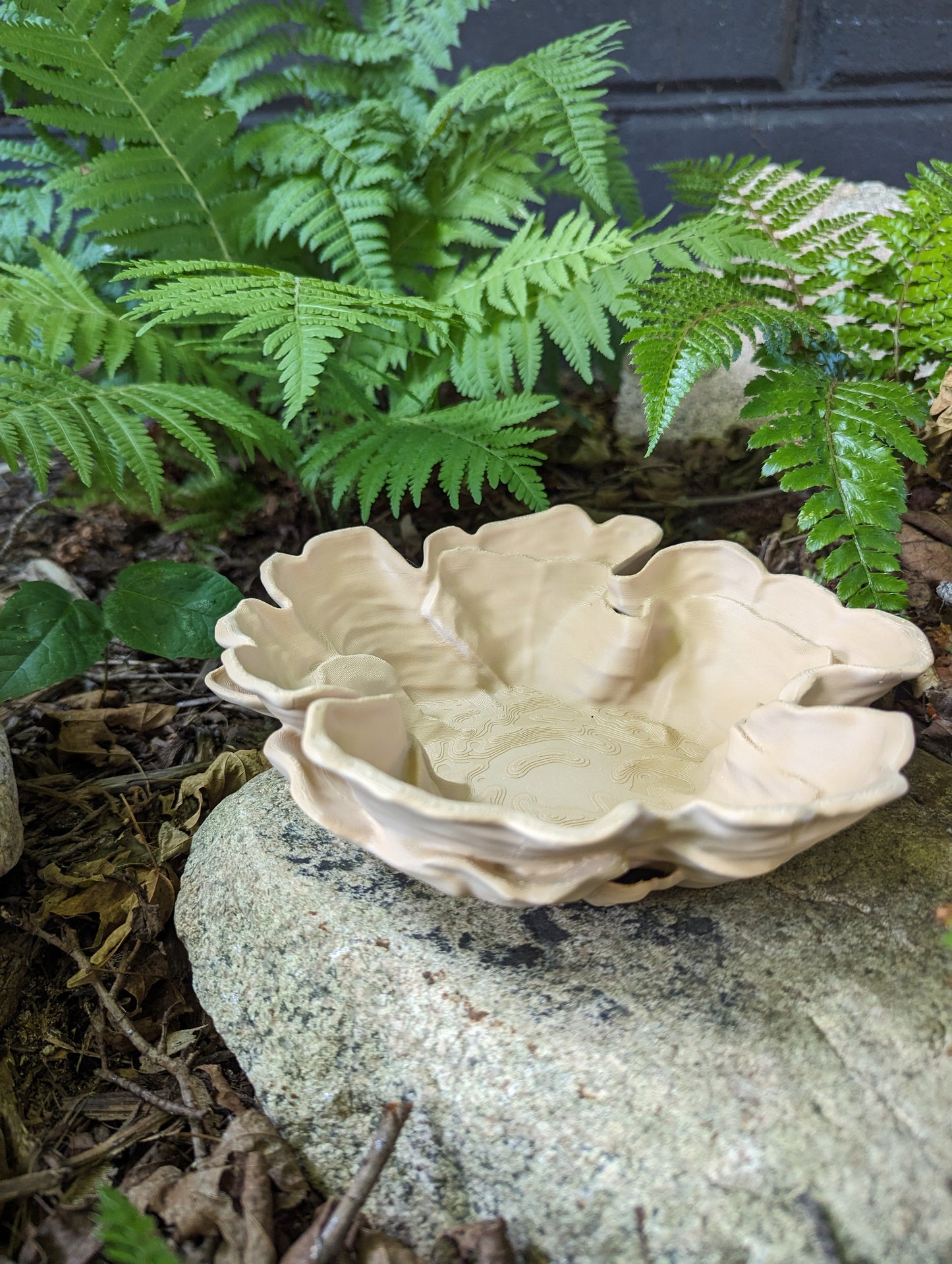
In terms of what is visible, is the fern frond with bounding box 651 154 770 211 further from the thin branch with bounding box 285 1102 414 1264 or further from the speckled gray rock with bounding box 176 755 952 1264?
the thin branch with bounding box 285 1102 414 1264

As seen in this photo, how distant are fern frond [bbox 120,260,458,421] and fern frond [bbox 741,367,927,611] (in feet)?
2.64

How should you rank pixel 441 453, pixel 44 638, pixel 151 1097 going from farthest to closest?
pixel 441 453
pixel 44 638
pixel 151 1097

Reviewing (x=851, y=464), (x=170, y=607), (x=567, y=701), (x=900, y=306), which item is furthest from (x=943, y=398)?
(x=170, y=607)

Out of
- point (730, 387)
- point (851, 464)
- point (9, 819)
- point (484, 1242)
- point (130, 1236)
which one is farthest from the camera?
point (730, 387)

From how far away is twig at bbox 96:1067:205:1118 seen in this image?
4.67 feet

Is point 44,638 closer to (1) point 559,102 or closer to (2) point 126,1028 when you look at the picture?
(2) point 126,1028

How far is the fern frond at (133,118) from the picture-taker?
84.9 inches

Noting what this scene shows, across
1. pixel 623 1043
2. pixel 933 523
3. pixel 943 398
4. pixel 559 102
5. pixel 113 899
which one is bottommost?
pixel 113 899

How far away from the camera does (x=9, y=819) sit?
1.70 meters

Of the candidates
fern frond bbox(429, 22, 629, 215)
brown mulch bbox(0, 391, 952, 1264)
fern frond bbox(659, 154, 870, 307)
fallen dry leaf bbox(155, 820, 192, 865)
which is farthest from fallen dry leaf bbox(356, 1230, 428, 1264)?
fern frond bbox(429, 22, 629, 215)

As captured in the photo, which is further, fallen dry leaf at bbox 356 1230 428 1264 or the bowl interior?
the bowl interior

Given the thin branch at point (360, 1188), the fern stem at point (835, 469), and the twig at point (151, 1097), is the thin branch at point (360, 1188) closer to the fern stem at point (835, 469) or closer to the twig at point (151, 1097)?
the twig at point (151, 1097)

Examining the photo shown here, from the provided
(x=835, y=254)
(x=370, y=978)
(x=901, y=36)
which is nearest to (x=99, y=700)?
(x=370, y=978)

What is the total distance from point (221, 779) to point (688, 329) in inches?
56.1
